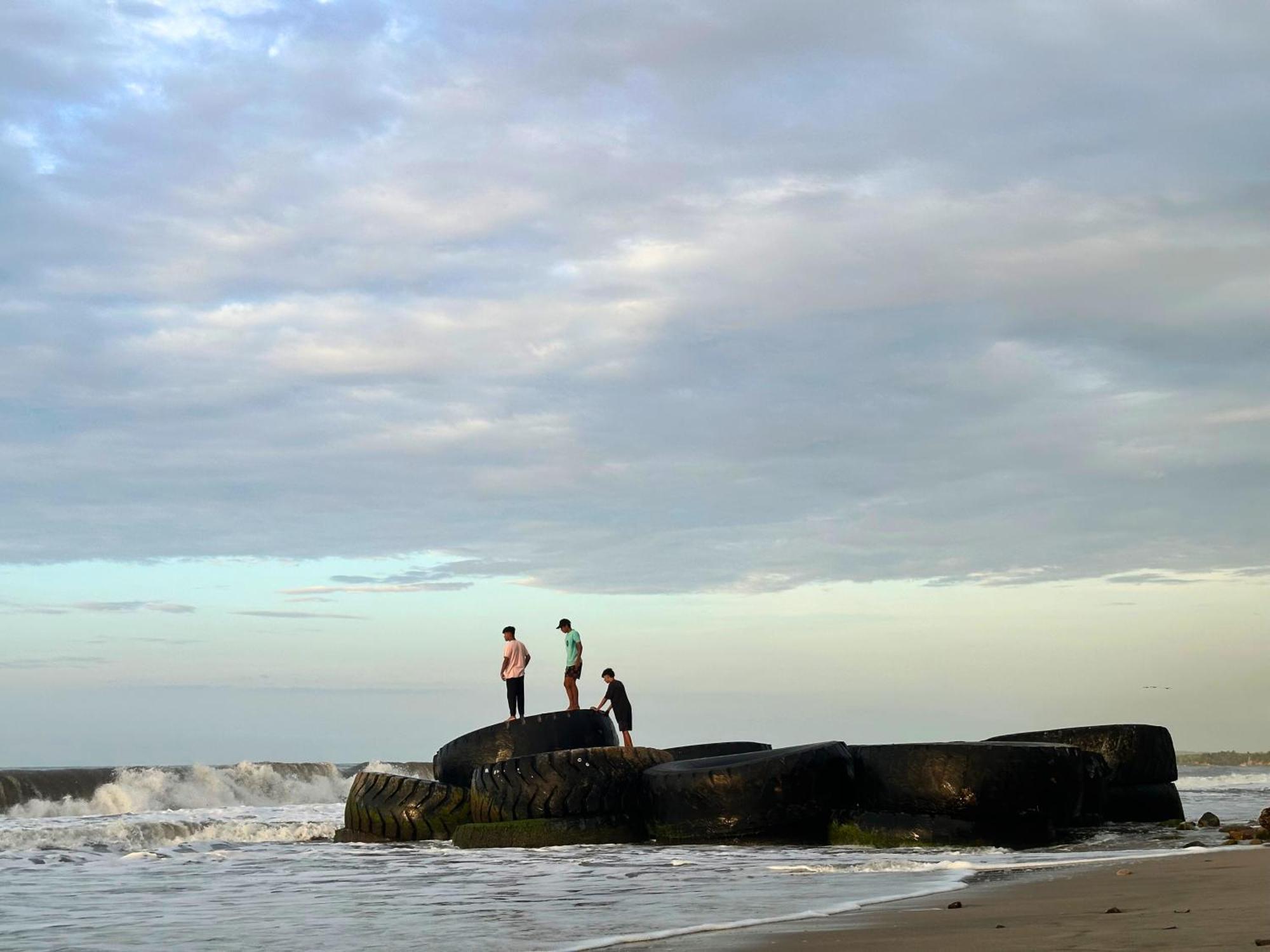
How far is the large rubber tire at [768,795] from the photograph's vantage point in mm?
10750

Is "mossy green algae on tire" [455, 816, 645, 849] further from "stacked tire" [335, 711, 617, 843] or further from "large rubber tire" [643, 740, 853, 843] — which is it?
"stacked tire" [335, 711, 617, 843]

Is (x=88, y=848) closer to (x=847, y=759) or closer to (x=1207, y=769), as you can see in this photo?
(x=847, y=759)

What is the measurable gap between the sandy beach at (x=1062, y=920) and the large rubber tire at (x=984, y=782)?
282 cm

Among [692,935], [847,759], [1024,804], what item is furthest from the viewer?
[847,759]

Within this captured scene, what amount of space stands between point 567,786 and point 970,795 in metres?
3.46

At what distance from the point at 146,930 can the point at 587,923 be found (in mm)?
2137

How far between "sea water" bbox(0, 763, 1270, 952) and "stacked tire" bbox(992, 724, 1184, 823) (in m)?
0.40

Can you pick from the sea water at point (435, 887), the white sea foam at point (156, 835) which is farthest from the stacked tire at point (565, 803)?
the white sea foam at point (156, 835)

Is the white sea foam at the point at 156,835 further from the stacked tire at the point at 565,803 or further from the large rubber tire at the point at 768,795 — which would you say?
the large rubber tire at the point at 768,795

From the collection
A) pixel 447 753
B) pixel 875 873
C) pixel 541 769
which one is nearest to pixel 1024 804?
pixel 875 873

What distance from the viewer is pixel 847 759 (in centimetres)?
1097

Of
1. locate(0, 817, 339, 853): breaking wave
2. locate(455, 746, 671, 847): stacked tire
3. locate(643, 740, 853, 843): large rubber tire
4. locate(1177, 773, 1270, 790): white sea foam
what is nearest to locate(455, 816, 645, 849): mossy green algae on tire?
locate(455, 746, 671, 847): stacked tire

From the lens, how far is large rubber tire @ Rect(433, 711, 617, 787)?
43.1 ft

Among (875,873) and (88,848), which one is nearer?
(875,873)
